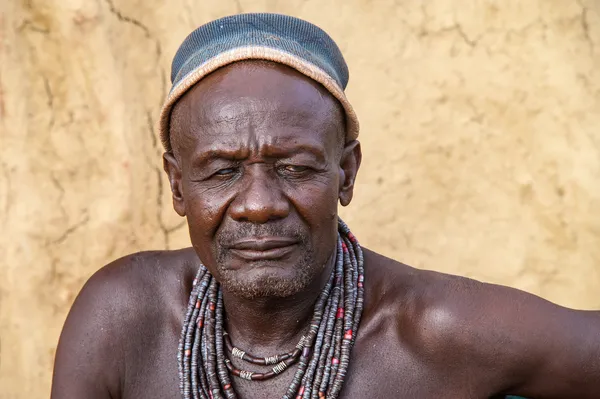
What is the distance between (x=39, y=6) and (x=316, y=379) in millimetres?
2383

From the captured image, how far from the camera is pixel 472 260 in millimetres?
4395

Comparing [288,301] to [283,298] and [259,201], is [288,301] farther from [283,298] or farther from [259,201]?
[259,201]

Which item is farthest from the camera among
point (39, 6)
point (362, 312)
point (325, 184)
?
point (39, 6)

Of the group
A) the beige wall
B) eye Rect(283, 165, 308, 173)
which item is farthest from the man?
the beige wall

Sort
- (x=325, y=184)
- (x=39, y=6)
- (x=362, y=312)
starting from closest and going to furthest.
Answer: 1. (x=325, y=184)
2. (x=362, y=312)
3. (x=39, y=6)

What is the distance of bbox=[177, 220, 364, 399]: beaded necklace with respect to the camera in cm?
282

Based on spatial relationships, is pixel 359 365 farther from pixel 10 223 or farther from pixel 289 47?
pixel 10 223

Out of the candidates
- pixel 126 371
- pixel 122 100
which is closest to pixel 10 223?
pixel 122 100

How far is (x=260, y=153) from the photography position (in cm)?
265

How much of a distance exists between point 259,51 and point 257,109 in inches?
7.3

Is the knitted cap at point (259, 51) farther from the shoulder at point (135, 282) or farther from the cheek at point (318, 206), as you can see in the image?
the shoulder at point (135, 282)

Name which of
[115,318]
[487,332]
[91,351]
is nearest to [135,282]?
[115,318]

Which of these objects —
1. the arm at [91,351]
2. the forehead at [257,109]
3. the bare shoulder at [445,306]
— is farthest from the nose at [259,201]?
the arm at [91,351]

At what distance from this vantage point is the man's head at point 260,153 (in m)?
2.66
